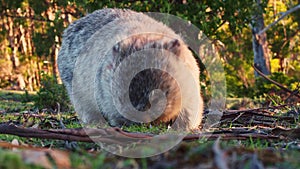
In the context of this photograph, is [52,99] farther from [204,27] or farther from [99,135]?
[99,135]

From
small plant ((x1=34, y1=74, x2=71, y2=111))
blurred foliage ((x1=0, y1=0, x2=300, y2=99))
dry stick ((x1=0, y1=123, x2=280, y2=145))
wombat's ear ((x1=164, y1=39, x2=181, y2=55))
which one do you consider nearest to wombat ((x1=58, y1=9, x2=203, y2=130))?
wombat's ear ((x1=164, y1=39, x2=181, y2=55))

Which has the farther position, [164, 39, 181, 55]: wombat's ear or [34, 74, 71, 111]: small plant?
[34, 74, 71, 111]: small plant

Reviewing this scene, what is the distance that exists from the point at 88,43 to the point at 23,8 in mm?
12623

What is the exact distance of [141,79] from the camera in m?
3.95

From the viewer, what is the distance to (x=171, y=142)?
2.45m

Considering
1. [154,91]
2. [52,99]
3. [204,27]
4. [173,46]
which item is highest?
[204,27]

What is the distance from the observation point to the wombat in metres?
3.96

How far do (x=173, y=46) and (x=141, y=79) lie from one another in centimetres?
49

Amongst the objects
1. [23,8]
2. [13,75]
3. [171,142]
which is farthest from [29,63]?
[171,142]

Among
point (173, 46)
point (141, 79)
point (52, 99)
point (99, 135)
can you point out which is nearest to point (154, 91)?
point (141, 79)

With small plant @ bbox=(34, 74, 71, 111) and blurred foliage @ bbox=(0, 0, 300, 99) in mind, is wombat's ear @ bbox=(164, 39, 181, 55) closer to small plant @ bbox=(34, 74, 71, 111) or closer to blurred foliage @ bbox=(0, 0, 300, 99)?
blurred foliage @ bbox=(0, 0, 300, 99)

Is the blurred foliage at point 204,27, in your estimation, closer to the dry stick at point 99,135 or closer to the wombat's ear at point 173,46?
the wombat's ear at point 173,46

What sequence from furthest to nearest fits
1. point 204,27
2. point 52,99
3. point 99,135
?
1. point 204,27
2. point 52,99
3. point 99,135

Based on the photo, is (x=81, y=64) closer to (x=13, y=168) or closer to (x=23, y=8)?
(x=13, y=168)
